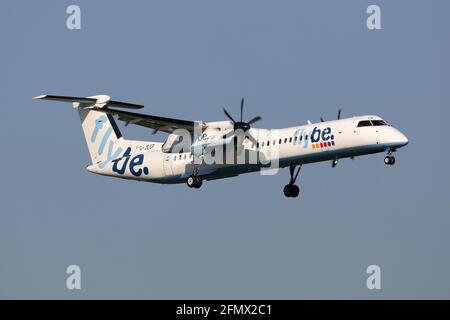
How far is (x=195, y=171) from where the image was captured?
35.0 metres

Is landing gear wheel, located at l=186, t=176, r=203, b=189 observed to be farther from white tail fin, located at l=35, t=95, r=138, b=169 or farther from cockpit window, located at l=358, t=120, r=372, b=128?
cockpit window, located at l=358, t=120, r=372, b=128

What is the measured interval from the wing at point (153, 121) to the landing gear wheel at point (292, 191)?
4275mm

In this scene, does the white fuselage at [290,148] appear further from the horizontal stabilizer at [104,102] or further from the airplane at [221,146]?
the horizontal stabilizer at [104,102]

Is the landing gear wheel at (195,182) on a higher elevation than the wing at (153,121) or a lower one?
lower

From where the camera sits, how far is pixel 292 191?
36.3m

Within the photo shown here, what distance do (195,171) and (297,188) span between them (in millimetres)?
4098

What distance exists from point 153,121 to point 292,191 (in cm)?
595

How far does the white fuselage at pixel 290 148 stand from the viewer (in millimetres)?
31828

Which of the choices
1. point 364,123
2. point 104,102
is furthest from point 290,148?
point 104,102

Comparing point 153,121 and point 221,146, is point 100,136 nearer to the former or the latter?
point 153,121

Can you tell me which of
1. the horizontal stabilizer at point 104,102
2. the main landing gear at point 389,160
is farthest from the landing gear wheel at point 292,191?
the horizontal stabilizer at point 104,102

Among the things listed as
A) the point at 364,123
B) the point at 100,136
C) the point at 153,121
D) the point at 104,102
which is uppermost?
the point at 104,102

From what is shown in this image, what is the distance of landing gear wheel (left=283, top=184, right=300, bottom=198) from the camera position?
36.3 metres
